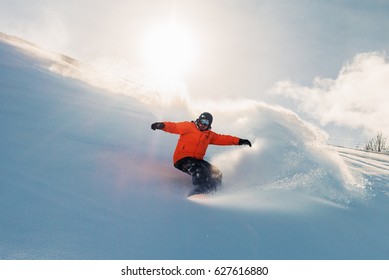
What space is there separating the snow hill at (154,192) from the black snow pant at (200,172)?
0.17m

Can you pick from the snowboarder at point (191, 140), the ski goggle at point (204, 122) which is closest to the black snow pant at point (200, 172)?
the snowboarder at point (191, 140)

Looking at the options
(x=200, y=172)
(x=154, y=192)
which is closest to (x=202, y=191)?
(x=200, y=172)

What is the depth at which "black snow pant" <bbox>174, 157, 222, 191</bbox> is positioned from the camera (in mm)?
5275

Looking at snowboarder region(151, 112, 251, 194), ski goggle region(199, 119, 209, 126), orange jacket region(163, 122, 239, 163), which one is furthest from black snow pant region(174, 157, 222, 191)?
ski goggle region(199, 119, 209, 126)

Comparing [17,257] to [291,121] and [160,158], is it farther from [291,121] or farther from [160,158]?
[291,121]

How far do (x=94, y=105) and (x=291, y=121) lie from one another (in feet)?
16.0

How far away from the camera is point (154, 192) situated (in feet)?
15.2

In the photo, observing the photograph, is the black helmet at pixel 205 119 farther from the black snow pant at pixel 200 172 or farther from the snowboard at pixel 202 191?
the snowboard at pixel 202 191

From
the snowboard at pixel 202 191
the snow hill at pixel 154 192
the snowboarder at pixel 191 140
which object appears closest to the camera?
the snow hill at pixel 154 192

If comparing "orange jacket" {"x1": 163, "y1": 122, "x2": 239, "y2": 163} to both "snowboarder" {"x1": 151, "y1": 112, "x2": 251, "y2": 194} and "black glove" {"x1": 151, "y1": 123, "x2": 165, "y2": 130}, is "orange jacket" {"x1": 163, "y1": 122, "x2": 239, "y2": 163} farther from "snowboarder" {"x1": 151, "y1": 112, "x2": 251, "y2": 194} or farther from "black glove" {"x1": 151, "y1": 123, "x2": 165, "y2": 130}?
"black glove" {"x1": 151, "y1": 123, "x2": 165, "y2": 130}

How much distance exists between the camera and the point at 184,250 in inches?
132

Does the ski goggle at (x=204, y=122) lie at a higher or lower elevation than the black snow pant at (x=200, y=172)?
higher

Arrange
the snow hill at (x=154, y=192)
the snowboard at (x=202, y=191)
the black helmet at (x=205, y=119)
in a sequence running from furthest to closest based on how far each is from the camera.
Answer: the black helmet at (x=205, y=119) < the snowboard at (x=202, y=191) < the snow hill at (x=154, y=192)

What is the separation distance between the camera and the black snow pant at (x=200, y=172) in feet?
17.3
